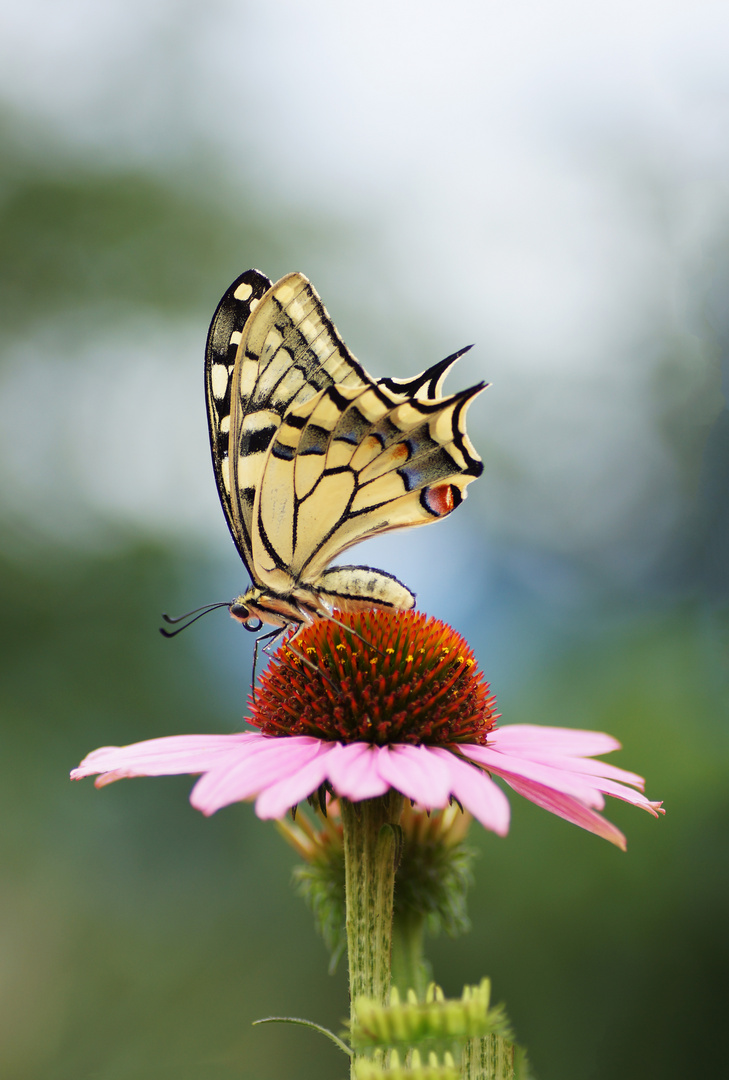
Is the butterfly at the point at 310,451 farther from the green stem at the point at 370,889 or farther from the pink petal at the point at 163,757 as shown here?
the green stem at the point at 370,889

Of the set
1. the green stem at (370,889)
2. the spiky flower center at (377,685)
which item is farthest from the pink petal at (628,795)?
the green stem at (370,889)

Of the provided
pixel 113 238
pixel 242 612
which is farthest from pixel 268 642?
pixel 113 238

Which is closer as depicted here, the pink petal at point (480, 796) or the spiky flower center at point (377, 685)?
the pink petal at point (480, 796)

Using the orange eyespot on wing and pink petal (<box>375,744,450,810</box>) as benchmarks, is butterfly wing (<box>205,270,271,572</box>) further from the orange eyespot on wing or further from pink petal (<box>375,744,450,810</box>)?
pink petal (<box>375,744,450,810</box>)

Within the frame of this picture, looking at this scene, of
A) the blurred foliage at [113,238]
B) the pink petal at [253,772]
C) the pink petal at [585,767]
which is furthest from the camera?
the blurred foliage at [113,238]

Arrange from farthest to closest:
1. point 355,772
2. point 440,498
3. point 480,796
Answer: point 440,498 → point 355,772 → point 480,796

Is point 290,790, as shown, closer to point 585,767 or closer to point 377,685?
point 377,685

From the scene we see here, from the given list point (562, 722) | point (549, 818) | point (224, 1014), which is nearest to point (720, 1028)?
point (549, 818)

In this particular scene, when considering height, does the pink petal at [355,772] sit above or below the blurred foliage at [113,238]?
below
